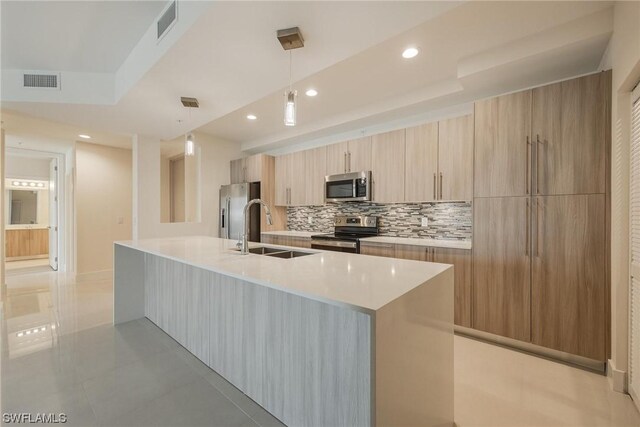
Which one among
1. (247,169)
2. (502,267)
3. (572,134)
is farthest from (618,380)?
(247,169)

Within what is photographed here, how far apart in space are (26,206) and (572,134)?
10.8 metres

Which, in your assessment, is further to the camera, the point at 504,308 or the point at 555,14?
the point at 504,308

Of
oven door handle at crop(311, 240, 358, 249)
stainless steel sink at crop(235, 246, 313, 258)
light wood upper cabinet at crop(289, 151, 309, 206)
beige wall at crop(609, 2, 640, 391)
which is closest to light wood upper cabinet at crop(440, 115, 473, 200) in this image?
beige wall at crop(609, 2, 640, 391)

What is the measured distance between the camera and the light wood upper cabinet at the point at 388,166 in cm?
349

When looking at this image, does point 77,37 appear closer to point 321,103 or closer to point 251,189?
point 321,103

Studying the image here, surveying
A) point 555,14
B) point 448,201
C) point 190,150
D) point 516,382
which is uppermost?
point 555,14

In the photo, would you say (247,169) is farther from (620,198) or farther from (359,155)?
(620,198)

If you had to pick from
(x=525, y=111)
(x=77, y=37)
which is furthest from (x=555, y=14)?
(x=77, y=37)

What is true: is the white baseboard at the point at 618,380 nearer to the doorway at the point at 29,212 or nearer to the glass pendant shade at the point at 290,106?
the glass pendant shade at the point at 290,106

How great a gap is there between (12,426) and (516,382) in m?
3.15

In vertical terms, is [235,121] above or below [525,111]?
above

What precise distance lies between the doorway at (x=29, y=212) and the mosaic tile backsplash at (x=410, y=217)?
19.2 feet

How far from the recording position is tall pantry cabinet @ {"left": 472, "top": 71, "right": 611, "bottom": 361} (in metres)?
2.12

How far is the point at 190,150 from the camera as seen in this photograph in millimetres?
2953
